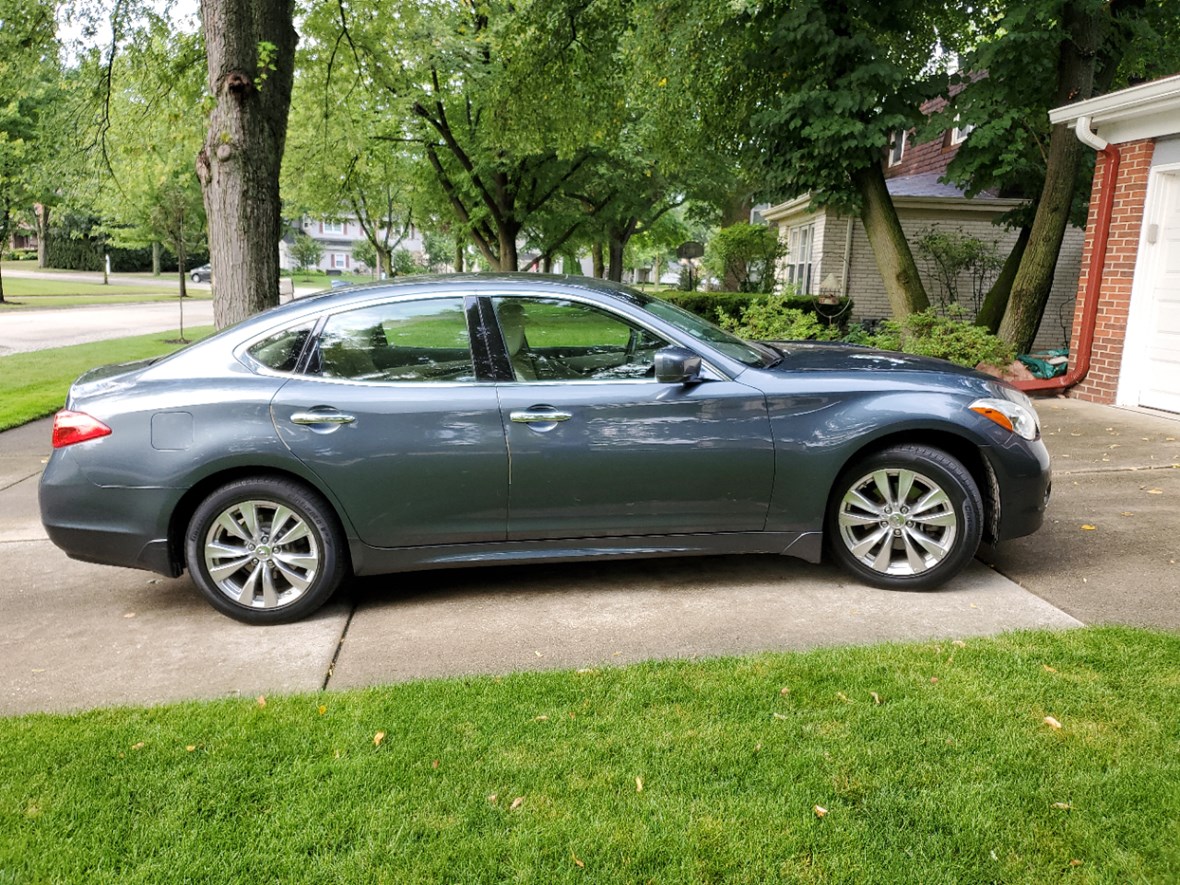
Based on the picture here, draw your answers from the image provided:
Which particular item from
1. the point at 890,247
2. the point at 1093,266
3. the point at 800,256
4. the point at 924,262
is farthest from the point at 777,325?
the point at 800,256

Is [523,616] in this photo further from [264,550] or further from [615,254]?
[615,254]

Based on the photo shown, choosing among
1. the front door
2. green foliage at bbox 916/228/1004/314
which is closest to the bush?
green foliage at bbox 916/228/1004/314

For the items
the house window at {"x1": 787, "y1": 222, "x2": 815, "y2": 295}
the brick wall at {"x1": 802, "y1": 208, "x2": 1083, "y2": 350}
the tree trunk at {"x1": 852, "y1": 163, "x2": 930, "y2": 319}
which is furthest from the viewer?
the house window at {"x1": 787, "y1": 222, "x2": 815, "y2": 295}

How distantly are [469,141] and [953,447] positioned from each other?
1983 centimetres

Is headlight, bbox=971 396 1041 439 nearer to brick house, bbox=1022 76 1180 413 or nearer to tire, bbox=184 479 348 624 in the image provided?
tire, bbox=184 479 348 624

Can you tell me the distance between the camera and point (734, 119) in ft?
47.2

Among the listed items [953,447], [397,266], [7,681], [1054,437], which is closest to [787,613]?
[953,447]

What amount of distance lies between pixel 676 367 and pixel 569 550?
1038 millimetres

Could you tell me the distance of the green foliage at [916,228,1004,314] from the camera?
18203mm

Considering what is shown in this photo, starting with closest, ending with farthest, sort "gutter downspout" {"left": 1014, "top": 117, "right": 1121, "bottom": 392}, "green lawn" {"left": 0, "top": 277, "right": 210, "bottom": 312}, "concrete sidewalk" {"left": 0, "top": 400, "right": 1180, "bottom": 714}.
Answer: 1. "concrete sidewalk" {"left": 0, "top": 400, "right": 1180, "bottom": 714}
2. "gutter downspout" {"left": 1014, "top": 117, "right": 1121, "bottom": 392}
3. "green lawn" {"left": 0, "top": 277, "right": 210, "bottom": 312}

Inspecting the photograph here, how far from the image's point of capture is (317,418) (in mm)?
4199

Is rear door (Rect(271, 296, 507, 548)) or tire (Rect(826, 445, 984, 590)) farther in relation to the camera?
tire (Rect(826, 445, 984, 590))

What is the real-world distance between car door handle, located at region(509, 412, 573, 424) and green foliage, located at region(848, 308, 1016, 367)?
674 centimetres

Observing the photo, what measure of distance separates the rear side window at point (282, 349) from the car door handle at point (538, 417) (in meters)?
1.11
